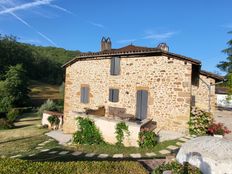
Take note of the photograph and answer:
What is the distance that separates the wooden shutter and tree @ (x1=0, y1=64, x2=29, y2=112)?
25.5 m

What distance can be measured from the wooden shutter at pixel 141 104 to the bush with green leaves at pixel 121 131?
3.01 metres

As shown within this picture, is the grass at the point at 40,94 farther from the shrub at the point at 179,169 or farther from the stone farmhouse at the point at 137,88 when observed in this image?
the shrub at the point at 179,169

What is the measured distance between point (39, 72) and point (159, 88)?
187 ft

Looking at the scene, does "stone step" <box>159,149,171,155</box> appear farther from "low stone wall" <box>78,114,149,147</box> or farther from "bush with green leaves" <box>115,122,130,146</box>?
"bush with green leaves" <box>115,122,130,146</box>

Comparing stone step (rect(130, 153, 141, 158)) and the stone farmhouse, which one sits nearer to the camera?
stone step (rect(130, 153, 141, 158))

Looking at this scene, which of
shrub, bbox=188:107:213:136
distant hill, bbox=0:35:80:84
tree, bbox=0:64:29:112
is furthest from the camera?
distant hill, bbox=0:35:80:84

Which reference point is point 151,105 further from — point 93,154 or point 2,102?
point 2,102

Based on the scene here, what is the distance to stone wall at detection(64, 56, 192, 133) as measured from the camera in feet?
43.2

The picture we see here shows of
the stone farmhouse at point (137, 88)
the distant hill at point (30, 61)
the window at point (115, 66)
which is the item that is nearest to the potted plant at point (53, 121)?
the stone farmhouse at point (137, 88)

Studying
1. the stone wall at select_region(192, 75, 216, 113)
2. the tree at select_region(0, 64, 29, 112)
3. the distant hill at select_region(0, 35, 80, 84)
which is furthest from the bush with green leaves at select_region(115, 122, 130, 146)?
the distant hill at select_region(0, 35, 80, 84)

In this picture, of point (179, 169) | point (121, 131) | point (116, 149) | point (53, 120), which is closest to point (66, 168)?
point (179, 169)

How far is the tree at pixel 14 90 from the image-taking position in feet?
112

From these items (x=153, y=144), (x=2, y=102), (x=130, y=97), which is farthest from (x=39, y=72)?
(x=153, y=144)

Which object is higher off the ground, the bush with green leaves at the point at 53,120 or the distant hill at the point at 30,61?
the distant hill at the point at 30,61
